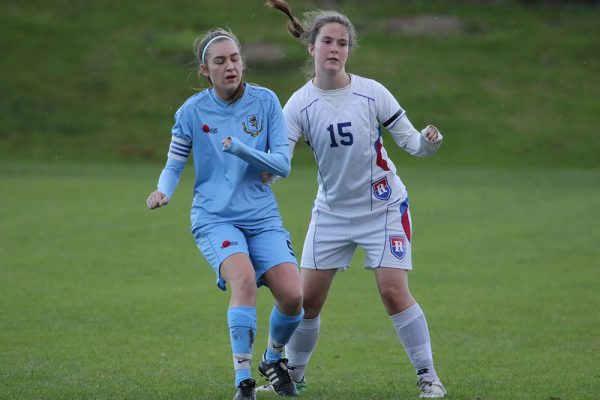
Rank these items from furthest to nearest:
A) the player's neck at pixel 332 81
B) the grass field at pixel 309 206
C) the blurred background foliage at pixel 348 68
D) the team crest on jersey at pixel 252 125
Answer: the blurred background foliage at pixel 348 68 < the grass field at pixel 309 206 < the player's neck at pixel 332 81 < the team crest on jersey at pixel 252 125

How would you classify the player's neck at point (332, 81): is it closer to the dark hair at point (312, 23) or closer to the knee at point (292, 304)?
the dark hair at point (312, 23)

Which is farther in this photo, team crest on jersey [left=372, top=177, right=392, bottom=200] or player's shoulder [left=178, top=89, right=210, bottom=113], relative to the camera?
team crest on jersey [left=372, top=177, right=392, bottom=200]

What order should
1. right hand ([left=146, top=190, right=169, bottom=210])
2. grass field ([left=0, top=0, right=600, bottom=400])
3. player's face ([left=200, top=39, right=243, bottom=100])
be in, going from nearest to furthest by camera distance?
right hand ([left=146, top=190, right=169, bottom=210]), player's face ([left=200, top=39, right=243, bottom=100]), grass field ([left=0, top=0, right=600, bottom=400])

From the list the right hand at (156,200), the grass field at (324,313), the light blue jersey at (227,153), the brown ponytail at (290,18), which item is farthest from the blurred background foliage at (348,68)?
the right hand at (156,200)

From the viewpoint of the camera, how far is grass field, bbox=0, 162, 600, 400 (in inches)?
316

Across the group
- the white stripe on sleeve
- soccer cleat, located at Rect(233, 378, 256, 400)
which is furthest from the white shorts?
soccer cleat, located at Rect(233, 378, 256, 400)

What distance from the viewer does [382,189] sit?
7461 mm

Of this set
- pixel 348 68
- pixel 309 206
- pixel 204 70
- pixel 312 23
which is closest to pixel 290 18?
pixel 312 23

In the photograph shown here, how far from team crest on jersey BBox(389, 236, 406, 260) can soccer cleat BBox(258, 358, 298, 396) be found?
3.34 feet

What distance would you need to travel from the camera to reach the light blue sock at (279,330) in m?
7.20

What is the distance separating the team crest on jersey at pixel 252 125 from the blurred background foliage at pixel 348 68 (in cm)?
2838

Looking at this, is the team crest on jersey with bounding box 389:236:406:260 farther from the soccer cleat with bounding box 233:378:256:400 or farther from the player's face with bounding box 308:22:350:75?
the soccer cleat with bounding box 233:378:256:400

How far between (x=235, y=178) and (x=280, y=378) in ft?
4.52

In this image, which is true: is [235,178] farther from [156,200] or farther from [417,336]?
[417,336]
